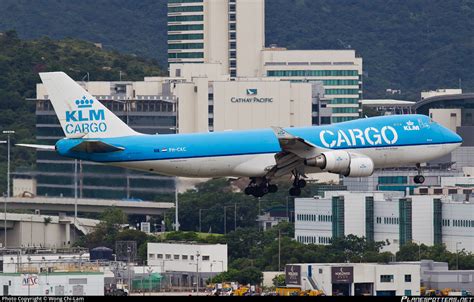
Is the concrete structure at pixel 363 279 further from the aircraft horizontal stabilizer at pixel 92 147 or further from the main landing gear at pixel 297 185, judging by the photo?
the aircraft horizontal stabilizer at pixel 92 147

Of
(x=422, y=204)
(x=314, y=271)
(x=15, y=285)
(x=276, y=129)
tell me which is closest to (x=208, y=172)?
(x=276, y=129)

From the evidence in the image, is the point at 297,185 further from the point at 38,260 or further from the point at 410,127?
the point at 38,260

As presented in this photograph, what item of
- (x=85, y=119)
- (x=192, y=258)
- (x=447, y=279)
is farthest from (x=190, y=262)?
(x=85, y=119)

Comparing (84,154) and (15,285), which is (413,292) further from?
(84,154)

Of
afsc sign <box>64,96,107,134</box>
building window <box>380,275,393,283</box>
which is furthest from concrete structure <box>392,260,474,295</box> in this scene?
afsc sign <box>64,96,107,134</box>

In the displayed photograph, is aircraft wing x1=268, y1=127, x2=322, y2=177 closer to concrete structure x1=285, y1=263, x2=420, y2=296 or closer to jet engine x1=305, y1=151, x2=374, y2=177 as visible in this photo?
jet engine x1=305, y1=151, x2=374, y2=177
